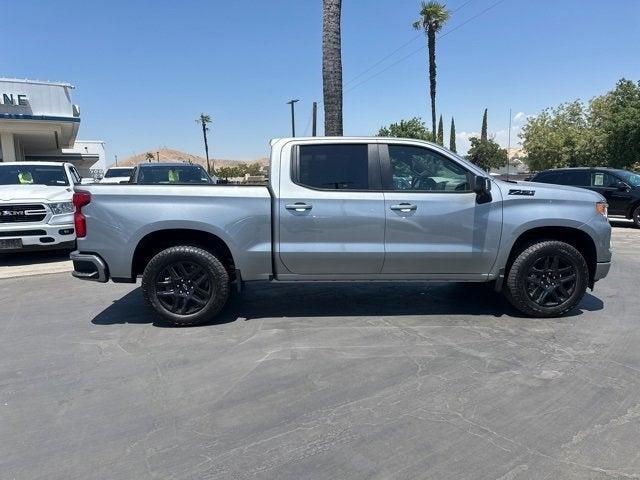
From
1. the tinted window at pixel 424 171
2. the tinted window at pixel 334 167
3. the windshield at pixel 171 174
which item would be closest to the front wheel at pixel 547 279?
the tinted window at pixel 424 171

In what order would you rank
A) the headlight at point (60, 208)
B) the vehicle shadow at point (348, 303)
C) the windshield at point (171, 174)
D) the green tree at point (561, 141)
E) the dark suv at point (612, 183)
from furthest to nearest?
the green tree at point (561, 141)
the dark suv at point (612, 183)
the windshield at point (171, 174)
the headlight at point (60, 208)
the vehicle shadow at point (348, 303)

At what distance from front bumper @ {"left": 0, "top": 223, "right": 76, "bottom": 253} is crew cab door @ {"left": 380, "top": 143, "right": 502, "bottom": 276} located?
243 inches

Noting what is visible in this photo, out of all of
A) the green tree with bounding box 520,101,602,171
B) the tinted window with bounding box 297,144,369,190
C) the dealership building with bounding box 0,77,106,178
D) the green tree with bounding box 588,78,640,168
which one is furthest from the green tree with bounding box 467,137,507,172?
the tinted window with bounding box 297,144,369,190

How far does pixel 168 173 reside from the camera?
37.3ft

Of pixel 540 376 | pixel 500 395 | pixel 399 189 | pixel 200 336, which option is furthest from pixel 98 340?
pixel 540 376

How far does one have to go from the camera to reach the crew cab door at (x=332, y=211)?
5.07 meters

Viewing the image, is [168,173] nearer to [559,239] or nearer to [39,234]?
[39,234]

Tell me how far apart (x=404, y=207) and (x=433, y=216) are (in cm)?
32

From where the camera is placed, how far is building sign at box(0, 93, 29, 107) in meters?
22.6

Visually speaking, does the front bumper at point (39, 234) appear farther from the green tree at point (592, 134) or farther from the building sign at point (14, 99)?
the green tree at point (592, 134)

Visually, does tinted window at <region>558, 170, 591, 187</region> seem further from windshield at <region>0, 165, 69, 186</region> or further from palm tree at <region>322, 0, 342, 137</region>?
windshield at <region>0, 165, 69, 186</region>

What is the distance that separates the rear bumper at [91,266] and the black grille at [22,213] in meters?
4.28

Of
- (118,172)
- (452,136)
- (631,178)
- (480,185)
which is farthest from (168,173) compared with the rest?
(452,136)

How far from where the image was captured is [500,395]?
3.63 metres
